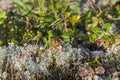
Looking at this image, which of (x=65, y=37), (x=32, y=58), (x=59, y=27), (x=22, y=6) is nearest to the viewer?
(x=32, y=58)

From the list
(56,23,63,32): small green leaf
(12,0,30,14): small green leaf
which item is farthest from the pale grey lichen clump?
(12,0,30,14): small green leaf

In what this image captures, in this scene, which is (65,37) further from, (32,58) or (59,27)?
(32,58)

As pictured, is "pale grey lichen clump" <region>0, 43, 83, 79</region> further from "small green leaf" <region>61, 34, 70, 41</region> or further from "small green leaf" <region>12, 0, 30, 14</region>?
"small green leaf" <region>12, 0, 30, 14</region>

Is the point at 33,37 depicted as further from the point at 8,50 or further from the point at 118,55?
the point at 118,55

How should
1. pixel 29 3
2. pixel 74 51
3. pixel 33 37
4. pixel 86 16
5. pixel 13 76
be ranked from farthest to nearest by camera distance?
pixel 29 3, pixel 86 16, pixel 33 37, pixel 74 51, pixel 13 76

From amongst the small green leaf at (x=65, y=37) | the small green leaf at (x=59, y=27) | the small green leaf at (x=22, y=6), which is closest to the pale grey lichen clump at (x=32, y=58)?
the small green leaf at (x=65, y=37)

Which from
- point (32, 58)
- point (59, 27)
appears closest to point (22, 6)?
point (59, 27)

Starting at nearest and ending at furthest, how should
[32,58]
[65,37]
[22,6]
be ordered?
[32,58], [65,37], [22,6]

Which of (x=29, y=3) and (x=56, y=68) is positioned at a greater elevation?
(x=29, y=3)

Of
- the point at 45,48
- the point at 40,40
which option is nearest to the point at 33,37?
the point at 40,40
